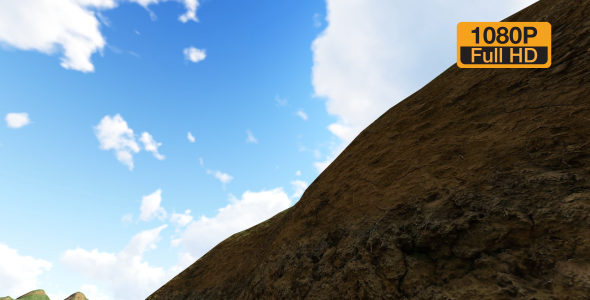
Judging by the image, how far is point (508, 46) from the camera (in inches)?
229

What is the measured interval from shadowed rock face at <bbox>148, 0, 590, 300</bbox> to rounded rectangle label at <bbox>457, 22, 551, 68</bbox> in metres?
0.18

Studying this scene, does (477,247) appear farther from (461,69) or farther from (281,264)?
(461,69)

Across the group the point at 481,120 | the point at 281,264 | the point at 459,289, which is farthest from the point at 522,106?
the point at 281,264

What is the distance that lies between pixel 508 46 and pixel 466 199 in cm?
380

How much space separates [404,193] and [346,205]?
1.61m

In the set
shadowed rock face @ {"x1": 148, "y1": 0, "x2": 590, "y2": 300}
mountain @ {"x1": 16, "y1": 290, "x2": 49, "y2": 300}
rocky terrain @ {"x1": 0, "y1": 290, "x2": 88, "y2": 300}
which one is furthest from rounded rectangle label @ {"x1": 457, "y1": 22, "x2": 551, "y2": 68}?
mountain @ {"x1": 16, "y1": 290, "x2": 49, "y2": 300}

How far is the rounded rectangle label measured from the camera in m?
5.26

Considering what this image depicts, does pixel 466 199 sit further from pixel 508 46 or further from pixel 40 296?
pixel 40 296

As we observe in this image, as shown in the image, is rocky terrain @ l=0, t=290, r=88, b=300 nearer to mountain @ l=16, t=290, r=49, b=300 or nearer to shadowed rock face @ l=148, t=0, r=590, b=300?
mountain @ l=16, t=290, r=49, b=300

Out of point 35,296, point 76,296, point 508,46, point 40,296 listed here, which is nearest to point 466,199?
point 508,46

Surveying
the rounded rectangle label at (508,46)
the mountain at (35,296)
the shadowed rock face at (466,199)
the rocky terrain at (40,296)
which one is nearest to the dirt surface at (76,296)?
the rocky terrain at (40,296)

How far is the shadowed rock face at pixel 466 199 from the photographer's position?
10.5 ft

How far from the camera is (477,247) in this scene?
367 centimetres

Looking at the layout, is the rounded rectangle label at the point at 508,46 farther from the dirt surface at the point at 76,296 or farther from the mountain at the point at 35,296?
the mountain at the point at 35,296
